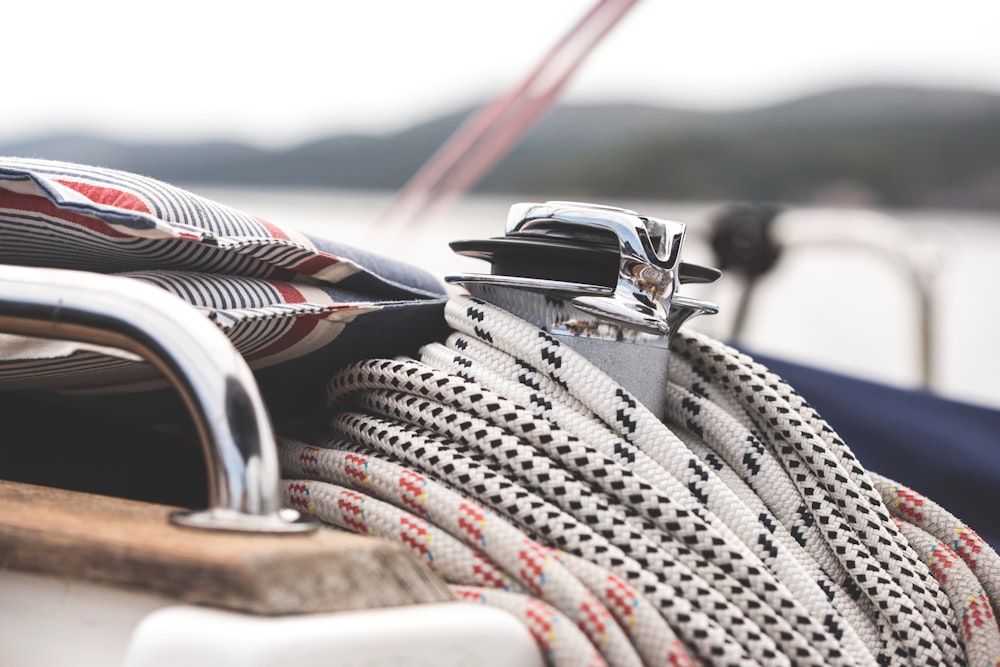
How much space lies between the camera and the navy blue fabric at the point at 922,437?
3.66 feet

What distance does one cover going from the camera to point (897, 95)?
300 inches

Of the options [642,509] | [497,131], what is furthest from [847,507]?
[497,131]

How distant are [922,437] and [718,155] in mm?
6112

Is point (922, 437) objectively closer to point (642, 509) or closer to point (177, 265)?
point (642, 509)

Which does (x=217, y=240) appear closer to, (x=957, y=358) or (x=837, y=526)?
(x=837, y=526)

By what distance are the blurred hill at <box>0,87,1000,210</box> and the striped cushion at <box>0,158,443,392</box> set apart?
3.43m

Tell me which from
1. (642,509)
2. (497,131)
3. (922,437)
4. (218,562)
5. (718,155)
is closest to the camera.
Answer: (218,562)

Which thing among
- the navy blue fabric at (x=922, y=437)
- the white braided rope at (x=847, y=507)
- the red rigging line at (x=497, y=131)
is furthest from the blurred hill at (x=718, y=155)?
the white braided rope at (x=847, y=507)

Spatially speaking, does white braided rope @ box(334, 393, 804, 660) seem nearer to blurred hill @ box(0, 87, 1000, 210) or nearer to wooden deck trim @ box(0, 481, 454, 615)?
wooden deck trim @ box(0, 481, 454, 615)

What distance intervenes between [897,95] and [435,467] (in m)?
7.92

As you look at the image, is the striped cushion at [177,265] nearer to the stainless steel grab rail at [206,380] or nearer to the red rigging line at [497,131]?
the stainless steel grab rail at [206,380]

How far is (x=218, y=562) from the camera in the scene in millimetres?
376

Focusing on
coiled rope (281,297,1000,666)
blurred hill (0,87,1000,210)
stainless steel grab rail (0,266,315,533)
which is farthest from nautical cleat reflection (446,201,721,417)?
blurred hill (0,87,1000,210)

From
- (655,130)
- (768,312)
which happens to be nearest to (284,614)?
(768,312)
